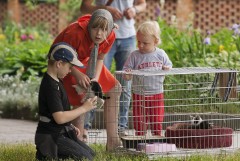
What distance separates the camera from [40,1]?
23750mm

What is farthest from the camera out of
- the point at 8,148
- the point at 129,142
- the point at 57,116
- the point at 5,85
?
the point at 5,85

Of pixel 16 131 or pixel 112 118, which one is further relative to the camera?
pixel 16 131

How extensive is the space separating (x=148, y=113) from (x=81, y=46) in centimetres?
84

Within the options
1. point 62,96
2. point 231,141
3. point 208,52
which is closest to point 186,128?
point 231,141

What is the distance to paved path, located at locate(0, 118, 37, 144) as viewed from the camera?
965 cm

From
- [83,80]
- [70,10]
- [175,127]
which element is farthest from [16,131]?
[70,10]

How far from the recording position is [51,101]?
7.30 meters

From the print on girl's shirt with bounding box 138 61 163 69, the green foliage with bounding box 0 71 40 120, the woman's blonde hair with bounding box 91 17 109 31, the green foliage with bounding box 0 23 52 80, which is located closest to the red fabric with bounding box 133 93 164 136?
the print on girl's shirt with bounding box 138 61 163 69

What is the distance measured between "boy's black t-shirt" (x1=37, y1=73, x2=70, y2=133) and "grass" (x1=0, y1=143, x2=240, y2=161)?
0.35m

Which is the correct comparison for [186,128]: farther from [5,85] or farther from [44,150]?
[5,85]

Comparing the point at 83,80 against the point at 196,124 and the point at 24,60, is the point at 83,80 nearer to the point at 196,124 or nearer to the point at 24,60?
the point at 196,124

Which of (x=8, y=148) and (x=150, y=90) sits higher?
(x=150, y=90)

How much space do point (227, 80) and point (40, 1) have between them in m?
16.2

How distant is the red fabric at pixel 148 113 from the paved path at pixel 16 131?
1576 mm
